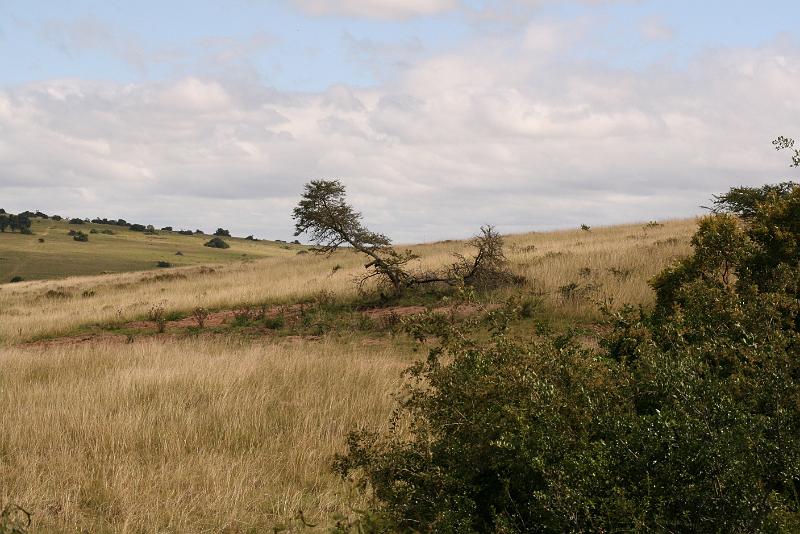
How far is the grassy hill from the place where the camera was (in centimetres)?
6512

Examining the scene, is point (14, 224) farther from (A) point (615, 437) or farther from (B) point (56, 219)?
(A) point (615, 437)

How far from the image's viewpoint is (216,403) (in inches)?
307

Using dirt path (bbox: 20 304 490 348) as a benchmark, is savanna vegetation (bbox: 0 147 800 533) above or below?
above

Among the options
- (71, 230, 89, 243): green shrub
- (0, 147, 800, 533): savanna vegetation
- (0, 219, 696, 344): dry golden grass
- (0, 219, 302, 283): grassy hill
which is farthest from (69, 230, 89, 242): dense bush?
(0, 147, 800, 533): savanna vegetation

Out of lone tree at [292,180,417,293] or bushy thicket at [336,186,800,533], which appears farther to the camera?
lone tree at [292,180,417,293]

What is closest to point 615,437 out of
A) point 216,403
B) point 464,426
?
point 464,426

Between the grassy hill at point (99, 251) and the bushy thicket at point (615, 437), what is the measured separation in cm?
6436

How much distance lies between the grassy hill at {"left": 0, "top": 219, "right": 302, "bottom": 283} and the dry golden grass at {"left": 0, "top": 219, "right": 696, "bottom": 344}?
91.8 feet

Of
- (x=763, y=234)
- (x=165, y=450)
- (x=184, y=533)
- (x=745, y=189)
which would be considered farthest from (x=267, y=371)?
(x=745, y=189)

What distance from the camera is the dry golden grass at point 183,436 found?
16.5 ft

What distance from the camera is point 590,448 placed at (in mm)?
3730

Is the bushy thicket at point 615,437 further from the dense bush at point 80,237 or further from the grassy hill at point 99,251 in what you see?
the dense bush at point 80,237

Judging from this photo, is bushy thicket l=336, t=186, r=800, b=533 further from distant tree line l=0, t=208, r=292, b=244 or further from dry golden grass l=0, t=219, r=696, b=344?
distant tree line l=0, t=208, r=292, b=244

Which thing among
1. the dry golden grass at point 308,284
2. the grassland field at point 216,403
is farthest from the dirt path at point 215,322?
the dry golden grass at point 308,284
